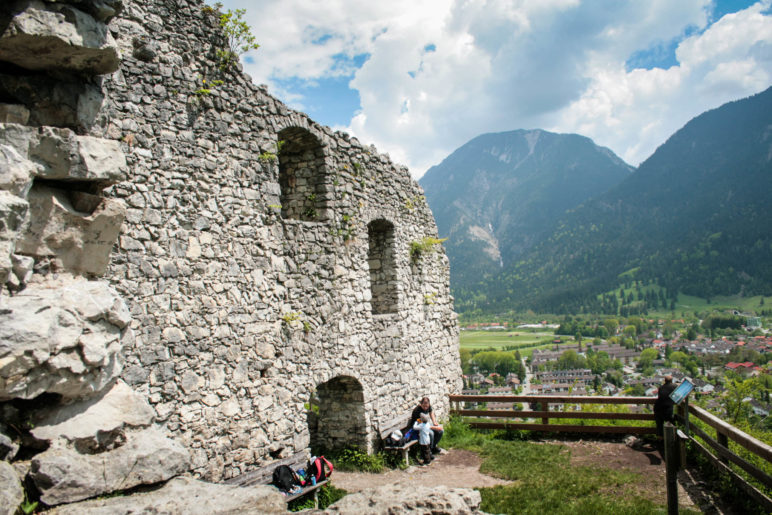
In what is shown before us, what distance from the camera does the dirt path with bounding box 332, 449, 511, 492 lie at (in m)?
7.88

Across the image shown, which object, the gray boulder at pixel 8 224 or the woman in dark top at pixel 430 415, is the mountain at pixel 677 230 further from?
the gray boulder at pixel 8 224

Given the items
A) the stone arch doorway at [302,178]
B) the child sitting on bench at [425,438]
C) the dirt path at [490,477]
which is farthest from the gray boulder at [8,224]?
the child sitting on bench at [425,438]

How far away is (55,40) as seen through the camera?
3.12 m

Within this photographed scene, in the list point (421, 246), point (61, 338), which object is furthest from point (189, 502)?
point (421, 246)

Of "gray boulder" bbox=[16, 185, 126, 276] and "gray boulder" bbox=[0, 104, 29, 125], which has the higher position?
"gray boulder" bbox=[0, 104, 29, 125]

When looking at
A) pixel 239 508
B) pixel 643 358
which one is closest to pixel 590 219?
pixel 643 358

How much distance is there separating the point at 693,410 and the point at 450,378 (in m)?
5.19

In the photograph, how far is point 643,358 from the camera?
38.2 meters

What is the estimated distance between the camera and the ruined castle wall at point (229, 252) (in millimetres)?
5387

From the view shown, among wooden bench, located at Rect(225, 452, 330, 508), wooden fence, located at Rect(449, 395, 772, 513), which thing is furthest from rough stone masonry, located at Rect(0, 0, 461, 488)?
wooden fence, located at Rect(449, 395, 772, 513)

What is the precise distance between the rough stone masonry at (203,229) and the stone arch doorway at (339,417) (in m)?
0.03

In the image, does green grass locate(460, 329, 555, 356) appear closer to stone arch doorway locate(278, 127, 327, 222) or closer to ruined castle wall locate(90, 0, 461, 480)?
ruined castle wall locate(90, 0, 461, 480)

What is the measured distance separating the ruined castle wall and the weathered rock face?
250cm

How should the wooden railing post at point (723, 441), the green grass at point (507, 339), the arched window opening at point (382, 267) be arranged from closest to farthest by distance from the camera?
1. the wooden railing post at point (723, 441)
2. the arched window opening at point (382, 267)
3. the green grass at point (507, 339)
